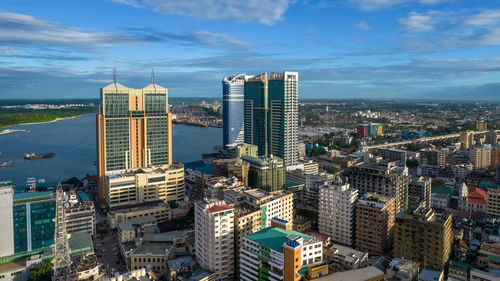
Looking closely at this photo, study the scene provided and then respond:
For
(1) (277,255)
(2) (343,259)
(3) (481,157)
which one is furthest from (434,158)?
(1) (277,255)

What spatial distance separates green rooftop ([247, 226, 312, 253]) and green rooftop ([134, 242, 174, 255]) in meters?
2.38

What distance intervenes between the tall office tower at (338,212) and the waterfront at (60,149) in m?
12.6

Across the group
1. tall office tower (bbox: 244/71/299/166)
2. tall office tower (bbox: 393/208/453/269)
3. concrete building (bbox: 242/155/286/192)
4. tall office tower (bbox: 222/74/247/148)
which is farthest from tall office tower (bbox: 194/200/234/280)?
tall office tower (bbox: 222/74/247/148)

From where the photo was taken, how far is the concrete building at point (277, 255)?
573 centimetres

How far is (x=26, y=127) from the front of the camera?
3797 cm

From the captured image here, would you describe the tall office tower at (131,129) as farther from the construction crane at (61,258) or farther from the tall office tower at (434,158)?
the tall office tower at (434,158)

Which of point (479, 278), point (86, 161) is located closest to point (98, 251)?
point (479, 278)

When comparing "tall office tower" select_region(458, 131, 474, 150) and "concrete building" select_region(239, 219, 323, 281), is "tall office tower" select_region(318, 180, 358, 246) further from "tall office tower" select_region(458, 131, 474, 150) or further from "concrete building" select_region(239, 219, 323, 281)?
"tall office tower" select_region(458, 131, 474, 150)

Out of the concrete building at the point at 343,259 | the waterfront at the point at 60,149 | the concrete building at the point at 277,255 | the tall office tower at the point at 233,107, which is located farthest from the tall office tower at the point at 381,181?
the waterfront at the point at 60,149

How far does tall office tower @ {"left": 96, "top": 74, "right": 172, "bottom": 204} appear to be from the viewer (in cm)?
1253

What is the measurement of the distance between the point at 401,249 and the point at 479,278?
5.06ft

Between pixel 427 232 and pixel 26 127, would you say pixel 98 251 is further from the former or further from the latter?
pixel 26 127

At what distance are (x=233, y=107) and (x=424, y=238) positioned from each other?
1440 cm

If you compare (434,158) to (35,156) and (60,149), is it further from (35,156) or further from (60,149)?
(60,149)
